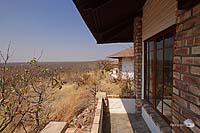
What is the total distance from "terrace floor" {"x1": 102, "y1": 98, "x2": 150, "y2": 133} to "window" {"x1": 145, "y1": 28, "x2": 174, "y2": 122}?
2.29 feet

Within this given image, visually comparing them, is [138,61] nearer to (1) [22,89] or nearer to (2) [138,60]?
(2) [138,60]

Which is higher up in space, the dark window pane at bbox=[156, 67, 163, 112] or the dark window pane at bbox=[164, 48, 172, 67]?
the dark window pane at bbox=[164, 48, 172, 67]

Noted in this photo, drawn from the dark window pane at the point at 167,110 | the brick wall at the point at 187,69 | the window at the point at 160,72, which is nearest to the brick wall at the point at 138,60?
the window at the point at 160,72

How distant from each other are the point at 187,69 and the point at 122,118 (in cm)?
423

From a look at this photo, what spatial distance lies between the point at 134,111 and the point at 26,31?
8271 millimetres

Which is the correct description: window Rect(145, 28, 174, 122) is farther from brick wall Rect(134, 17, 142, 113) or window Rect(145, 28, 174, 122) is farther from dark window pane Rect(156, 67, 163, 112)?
brick wall Rect(134, 17, 142, 113)

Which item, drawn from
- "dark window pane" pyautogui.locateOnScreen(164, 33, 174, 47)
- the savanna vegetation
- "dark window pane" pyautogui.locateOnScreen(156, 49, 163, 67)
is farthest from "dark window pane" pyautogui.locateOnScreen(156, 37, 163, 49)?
the savanna vegetation

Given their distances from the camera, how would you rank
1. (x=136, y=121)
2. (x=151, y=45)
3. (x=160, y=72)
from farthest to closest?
(x=136, y=121) → (x=151, y=45) → (x=160, y=72)

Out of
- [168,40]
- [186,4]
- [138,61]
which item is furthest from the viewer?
[138,61]

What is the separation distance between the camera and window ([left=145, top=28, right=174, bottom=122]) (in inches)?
153

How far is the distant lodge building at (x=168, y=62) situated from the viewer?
232 cm

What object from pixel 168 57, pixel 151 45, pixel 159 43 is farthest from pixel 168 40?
pixel 151 45

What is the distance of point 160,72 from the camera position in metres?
4.60

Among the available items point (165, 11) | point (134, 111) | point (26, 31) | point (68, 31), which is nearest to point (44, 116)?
point (134, 111)
